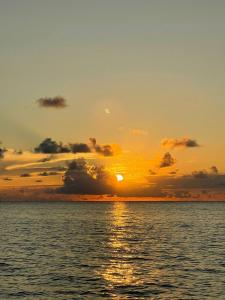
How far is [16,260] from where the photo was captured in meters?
67.1

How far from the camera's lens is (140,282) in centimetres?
5175

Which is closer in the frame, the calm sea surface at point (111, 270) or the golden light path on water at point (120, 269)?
the calm sea surface at point (111, 270)

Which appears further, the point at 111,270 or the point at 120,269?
the point at 120,269

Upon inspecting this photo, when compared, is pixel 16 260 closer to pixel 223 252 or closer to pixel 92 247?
pixel 92 247

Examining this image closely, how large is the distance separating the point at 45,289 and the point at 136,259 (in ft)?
79.7

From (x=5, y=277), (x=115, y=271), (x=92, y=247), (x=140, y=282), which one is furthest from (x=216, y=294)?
(x=92, y=247)

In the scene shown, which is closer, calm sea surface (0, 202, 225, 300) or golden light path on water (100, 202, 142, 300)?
calm sea surface (0, 202, 225, 300)

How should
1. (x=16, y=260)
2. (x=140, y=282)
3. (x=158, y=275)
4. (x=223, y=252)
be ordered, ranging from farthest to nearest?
1. (x=223, y=252)
2. (x=16, y=260)
3. (x=158, y=275)
4. (x=140, y=282)

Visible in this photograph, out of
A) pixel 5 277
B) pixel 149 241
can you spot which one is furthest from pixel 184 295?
pixel 149 241

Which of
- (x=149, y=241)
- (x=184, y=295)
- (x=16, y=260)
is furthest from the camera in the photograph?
(x=149, y=241)

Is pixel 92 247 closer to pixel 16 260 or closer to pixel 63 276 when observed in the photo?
pixel 16 260

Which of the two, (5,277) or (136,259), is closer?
(5,277)

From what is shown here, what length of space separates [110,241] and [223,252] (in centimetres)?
2704

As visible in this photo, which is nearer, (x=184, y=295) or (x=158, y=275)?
(x=184, y=295)
